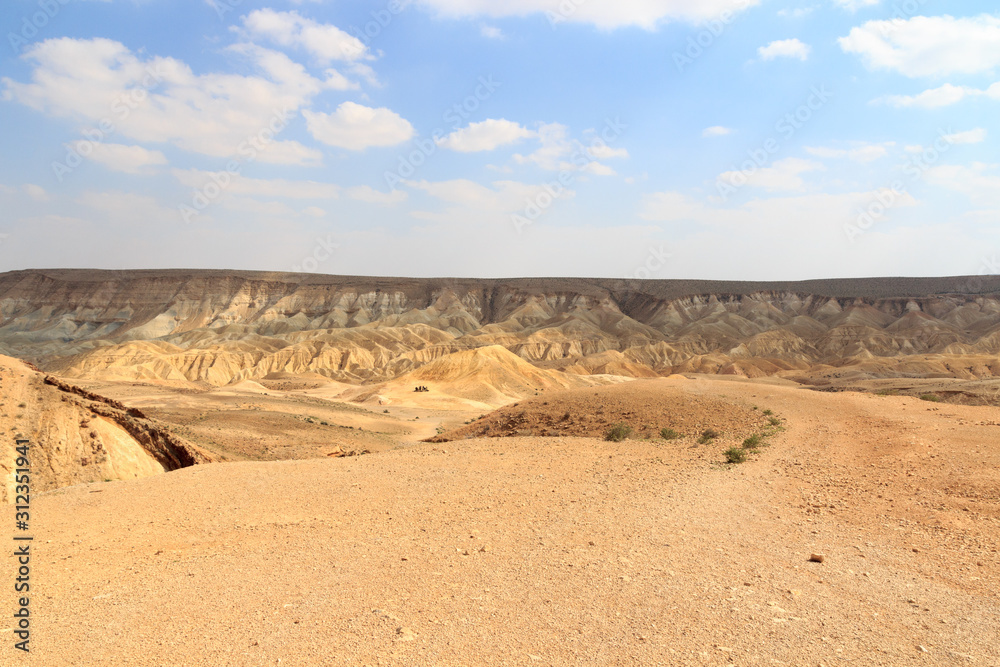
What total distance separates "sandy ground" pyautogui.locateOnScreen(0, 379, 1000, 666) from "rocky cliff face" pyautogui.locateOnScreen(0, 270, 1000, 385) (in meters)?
64.0

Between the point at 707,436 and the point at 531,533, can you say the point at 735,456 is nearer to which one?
the point at 707,436

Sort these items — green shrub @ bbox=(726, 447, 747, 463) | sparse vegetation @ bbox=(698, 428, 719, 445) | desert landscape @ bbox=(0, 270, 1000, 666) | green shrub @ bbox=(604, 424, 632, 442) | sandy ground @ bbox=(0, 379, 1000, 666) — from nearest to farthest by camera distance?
sandy ground @ bbox=(0, 379, 1000, 666) < desert landscape @ bbox=(0, 270, 1000, 666) < green shrub @ bbox=(726, 447, 747, 463) < sparse vegetation @ bbox=(698, 428, 719, 445) < green shrub @ bbox=(604, 424, 632, 442)

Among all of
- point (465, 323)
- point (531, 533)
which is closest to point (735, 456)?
point (531, 533)

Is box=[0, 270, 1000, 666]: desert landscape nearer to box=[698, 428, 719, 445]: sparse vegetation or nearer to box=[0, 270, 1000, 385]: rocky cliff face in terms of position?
box=[698, 428, 719, 445]: sparse vegetation

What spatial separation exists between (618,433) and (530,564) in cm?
989

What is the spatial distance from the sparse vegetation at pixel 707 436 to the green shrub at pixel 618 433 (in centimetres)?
191

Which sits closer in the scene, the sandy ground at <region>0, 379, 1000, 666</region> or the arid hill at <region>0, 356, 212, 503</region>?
the sandy ground at <region>0, 379, 1000, 666</region>

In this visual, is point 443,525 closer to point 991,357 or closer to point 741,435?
point 741,435

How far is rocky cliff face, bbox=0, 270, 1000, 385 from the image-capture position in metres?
78.0

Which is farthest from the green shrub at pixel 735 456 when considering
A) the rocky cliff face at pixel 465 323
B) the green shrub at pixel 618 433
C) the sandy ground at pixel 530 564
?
the rocky cliff face at pixel 465 323

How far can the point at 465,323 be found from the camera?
344 ft

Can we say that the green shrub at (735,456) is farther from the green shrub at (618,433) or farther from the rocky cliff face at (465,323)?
the rocky cliff face at (465,323)

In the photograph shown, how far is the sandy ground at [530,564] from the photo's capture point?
562cm

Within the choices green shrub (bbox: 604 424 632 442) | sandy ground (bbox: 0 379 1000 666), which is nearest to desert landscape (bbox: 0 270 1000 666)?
sandy ground (bbox: 0 379 1000 666)
